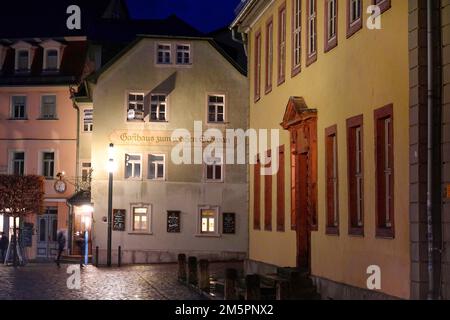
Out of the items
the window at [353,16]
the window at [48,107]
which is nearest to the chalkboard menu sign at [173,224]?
the window at [48,107]

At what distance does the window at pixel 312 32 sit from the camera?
20047 millimetres

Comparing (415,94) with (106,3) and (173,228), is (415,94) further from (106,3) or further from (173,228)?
(106,3)

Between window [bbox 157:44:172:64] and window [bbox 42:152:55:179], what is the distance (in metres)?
10.3

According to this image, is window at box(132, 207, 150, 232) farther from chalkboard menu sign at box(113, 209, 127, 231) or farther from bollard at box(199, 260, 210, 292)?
bollard at box(199, 260, 210, 292)

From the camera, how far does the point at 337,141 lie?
18.1m

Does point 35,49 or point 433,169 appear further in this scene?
point 35,49

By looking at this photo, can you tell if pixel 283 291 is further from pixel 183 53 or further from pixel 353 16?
pixel 183 53

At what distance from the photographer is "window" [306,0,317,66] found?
2005 centimetres

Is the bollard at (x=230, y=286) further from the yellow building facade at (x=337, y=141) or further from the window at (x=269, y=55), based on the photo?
the window at (x=269, y=55)

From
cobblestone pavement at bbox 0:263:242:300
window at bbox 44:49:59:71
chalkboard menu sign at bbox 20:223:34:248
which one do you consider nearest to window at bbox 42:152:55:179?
chalkboard menu sign at bbox 20:223:34:248

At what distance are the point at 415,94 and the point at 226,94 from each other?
28548 millimetres

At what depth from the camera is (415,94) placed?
13.6m

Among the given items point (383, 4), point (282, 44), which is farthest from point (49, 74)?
point (383, 4)
